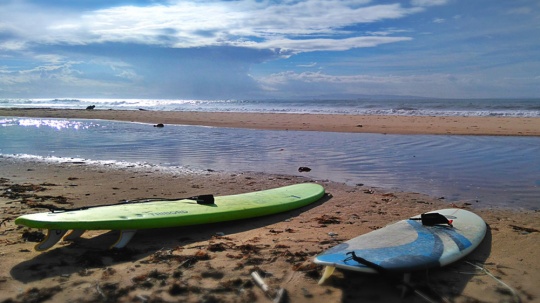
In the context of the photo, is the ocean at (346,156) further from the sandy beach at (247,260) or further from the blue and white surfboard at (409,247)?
the blue and white surfboard at (409,247)

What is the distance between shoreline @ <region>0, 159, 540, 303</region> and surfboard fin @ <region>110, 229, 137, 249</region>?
74 mm

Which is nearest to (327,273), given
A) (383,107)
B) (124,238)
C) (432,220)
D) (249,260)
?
(249,260)

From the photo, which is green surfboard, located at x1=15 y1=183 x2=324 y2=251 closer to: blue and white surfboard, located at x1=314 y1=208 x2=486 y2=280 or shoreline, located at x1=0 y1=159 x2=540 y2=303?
shoreline, located at x1=0 y1=159 x2=540 y2=303

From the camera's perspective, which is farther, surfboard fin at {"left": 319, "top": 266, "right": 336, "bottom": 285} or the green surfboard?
the green surfboard

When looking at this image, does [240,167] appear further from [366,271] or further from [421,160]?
[366,271]

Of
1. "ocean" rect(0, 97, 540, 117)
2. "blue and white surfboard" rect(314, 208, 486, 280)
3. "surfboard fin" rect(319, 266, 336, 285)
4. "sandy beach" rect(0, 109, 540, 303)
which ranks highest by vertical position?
"ocean" rect(0, 97, 540, 117)

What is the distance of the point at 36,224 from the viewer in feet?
10.7

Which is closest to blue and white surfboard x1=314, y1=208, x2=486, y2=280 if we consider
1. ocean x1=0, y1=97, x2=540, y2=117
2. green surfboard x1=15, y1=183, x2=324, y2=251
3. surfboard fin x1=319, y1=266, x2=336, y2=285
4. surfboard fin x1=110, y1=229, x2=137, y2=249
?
surfboard fin x1=319, y1=266, x2=336, y2=285

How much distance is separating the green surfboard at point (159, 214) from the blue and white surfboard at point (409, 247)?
1.45 m

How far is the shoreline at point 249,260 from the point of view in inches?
104

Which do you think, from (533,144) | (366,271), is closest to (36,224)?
(366,271)

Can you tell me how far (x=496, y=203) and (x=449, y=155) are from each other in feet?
12.7

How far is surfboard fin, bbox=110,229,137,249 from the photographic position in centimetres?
343

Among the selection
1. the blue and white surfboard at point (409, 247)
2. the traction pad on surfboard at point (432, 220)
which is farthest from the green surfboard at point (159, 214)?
the traction pad on surfboard at point (432, 220)
